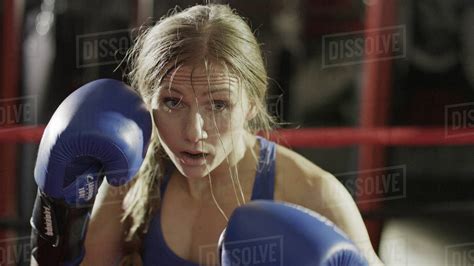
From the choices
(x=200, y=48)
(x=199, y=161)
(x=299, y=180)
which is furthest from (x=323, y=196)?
(x=200, y=48)

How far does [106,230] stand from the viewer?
120cm

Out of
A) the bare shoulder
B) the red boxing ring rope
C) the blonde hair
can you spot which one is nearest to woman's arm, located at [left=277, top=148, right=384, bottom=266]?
the bare shoulder

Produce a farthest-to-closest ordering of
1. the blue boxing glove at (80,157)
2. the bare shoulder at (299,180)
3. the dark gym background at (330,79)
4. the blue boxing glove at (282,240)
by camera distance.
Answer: the dark gym background at (330,79), the bare shoulder at (299,180), the blue boxing glove at (80,157), the blue boxing glove at (282,240)

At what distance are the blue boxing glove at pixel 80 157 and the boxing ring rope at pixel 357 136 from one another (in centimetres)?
37

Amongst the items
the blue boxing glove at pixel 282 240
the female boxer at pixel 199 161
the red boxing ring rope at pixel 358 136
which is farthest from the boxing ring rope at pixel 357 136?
the blue boxing glove at pixel 282 240

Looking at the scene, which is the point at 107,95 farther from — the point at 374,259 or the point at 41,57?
the point at 41,57

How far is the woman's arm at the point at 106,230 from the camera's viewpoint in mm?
1192

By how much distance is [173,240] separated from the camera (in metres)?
1.18

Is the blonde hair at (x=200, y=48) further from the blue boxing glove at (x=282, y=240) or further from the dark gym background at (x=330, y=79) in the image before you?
the blue boxing glove at (x=282, y=240)

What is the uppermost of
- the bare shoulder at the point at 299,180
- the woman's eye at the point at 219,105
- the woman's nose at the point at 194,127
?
the woman's eye at the point at 219,105

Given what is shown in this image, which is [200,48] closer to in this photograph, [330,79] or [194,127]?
[194,127]

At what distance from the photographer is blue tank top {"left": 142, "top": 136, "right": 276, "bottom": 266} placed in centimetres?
115

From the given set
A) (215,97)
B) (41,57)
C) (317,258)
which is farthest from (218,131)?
(41,57)

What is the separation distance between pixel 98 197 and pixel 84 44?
0.37m
